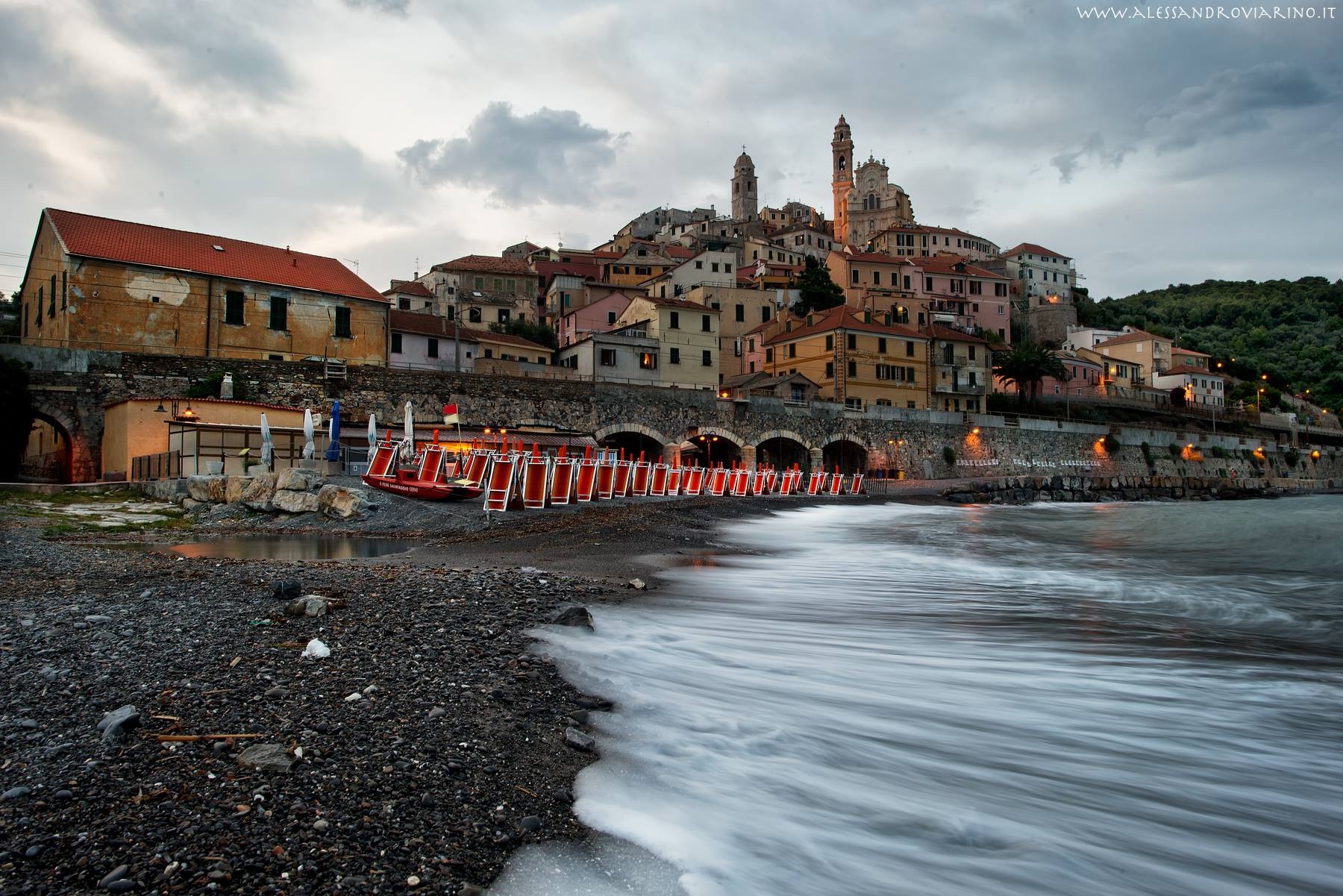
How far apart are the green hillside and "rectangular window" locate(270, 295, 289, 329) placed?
8856 centimetres

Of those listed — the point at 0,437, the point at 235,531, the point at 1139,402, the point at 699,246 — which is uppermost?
the point at 699,246

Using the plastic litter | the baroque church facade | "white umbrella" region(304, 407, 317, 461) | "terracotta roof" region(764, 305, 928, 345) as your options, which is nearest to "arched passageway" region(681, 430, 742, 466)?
"terracotta roof" region(764, 305, 928, 345)

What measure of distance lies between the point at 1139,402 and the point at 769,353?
3494cm

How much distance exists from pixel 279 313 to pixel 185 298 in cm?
329

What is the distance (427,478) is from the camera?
18.1 metres

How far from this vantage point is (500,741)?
3.57 m

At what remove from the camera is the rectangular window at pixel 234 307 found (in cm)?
3080

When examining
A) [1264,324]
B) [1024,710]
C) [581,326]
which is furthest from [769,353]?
[1264,324]

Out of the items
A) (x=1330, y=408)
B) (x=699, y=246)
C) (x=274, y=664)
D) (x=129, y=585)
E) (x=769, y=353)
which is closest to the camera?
(x=274, y=664)

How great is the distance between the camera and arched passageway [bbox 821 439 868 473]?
4375 centimetres

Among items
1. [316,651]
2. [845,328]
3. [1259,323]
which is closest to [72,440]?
[316,651]

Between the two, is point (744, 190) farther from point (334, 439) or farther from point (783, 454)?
point (334, 439)

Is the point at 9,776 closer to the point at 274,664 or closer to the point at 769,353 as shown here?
the point at 274,664

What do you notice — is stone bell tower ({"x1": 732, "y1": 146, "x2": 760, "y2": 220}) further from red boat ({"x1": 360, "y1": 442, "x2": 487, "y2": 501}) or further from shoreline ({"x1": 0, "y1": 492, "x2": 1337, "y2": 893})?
shoreline ({"x1": 0, "y1": 492, "x2": 1337, "y2": 893})
